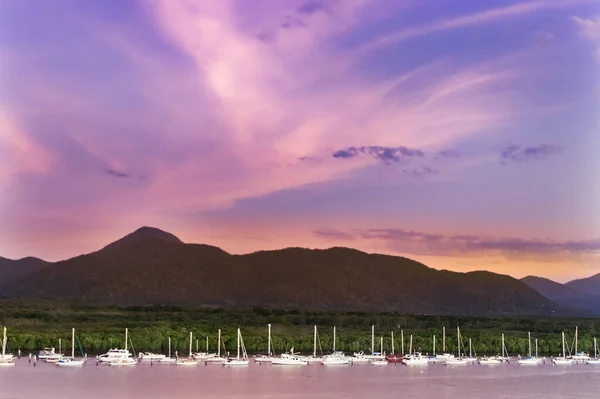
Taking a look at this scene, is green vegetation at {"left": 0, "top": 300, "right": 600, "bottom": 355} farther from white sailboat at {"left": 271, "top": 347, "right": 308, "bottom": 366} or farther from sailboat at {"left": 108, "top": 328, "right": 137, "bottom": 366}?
white sailboat at {"left": 271, "top": 347, "right": 308, "bottom": 366}

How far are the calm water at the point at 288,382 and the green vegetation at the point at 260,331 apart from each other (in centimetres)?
896

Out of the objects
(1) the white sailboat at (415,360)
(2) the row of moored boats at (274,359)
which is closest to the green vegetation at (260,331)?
(2) the row of moored boats at (274,359)

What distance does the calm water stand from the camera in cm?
3256

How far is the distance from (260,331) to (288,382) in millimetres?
28802

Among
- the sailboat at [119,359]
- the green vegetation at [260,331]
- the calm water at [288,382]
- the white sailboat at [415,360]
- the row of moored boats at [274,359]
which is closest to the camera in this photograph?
the calm water at [288,382]

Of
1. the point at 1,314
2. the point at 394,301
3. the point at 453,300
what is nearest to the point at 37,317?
the point at 1,314

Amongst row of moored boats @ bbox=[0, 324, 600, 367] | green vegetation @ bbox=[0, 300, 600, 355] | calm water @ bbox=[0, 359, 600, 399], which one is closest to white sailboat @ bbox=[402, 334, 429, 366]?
row of moored boats @ bbox=[0, 324, 600, 367]

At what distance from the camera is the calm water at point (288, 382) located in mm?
32562

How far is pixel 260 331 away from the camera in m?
65.3

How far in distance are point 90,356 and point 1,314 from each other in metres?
30.4

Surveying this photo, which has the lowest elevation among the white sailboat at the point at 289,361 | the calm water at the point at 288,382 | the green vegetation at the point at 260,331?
the calm water at the point at 288,382

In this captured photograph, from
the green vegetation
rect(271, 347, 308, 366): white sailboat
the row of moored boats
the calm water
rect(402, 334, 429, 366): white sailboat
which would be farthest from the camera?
the green vegetation

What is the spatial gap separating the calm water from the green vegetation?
353 inches

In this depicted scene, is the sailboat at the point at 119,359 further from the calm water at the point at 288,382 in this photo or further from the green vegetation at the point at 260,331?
the green vegetation at the point at 260,331
